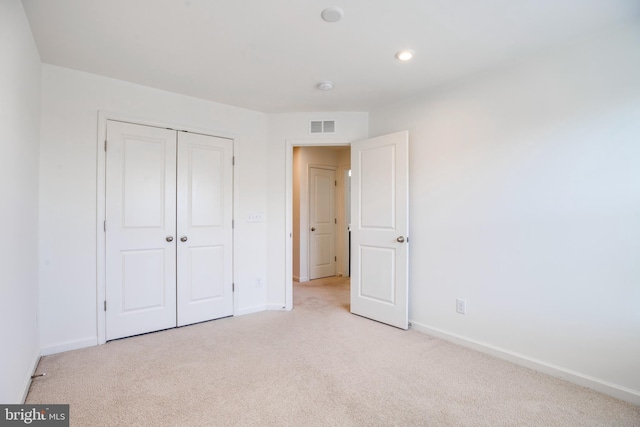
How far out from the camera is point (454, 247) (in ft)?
9.33

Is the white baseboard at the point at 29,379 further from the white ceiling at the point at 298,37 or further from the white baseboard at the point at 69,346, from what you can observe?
the white ceiling at the point at 298,37

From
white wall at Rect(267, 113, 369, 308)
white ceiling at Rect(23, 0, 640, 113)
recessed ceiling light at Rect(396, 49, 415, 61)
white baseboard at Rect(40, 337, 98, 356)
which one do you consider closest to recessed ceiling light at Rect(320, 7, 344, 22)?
white ceiling at Rect(23, 0, 640, 113)

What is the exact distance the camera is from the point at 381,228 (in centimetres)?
334

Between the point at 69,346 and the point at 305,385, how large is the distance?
202 centimetres

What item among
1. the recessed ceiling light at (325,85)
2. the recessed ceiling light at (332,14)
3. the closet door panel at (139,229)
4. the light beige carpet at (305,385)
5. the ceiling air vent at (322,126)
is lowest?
the light beige carpet at (305,385)

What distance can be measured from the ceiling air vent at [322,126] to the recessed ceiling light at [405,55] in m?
1.35

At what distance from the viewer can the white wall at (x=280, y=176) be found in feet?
12.1

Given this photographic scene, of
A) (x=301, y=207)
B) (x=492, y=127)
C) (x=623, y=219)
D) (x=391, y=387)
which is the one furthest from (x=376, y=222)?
(x=301, y=207)

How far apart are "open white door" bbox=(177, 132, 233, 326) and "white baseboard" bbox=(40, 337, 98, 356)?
719 millimetres

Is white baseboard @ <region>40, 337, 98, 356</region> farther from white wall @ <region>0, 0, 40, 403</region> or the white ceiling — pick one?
the white ceiling

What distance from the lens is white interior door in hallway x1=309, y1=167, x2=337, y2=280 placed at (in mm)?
5535

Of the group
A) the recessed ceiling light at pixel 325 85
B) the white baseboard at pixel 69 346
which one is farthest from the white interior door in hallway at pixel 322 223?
the white baseboard at pixel 69 346

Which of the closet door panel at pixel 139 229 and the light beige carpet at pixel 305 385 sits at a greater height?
the closet door panel at pixel 139 229

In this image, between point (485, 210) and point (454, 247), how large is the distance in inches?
16.9
